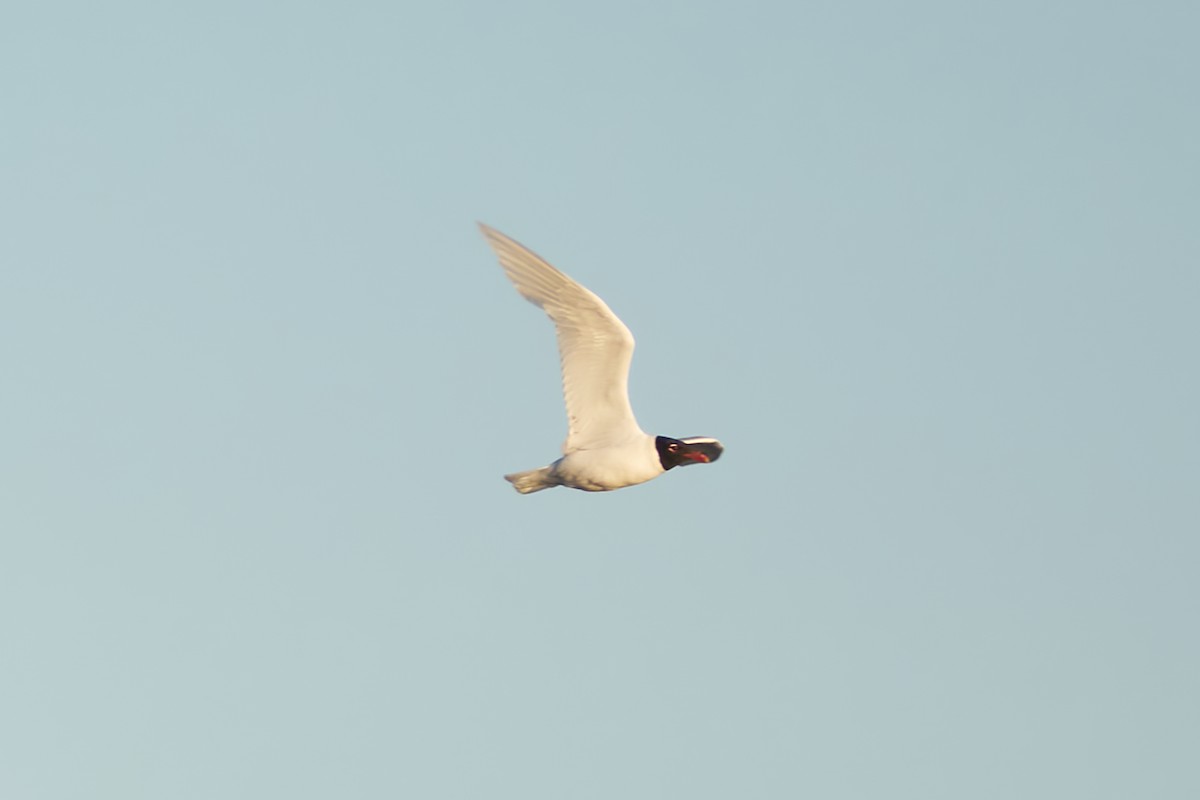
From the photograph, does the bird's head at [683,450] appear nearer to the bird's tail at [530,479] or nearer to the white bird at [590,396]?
the white bird at [590,396]

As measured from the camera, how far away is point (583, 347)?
78312 mm

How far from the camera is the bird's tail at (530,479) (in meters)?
78.1

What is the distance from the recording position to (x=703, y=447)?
7931 centimetres

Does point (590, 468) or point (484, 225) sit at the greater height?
point (484, 225)

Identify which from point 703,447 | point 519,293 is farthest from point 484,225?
point 703,447

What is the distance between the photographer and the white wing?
77.7 meters

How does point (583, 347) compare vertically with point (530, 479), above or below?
above

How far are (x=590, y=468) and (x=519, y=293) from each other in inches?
146

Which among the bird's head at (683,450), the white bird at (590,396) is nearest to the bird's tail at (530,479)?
the white bird at (590,396)

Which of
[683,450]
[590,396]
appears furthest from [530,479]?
[683,450]

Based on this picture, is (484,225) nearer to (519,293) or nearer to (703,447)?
(519,293)

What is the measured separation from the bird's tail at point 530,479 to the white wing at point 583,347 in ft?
2.83

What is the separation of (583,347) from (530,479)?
2795 mm

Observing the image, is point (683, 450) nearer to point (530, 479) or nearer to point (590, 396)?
point (590, 396)
